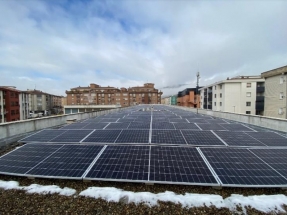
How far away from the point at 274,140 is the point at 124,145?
7.91 meters

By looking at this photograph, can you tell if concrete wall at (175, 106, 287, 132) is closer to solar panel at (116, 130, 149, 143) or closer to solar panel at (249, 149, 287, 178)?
solar panel at (249, 149, 287, 178)

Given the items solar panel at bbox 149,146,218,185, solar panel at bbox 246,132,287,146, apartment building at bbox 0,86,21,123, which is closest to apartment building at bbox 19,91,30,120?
apartment building at bbox 0,86,21,123

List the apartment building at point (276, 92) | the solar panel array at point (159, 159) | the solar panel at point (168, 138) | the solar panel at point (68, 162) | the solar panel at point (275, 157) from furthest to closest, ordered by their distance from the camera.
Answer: the apartment building at point (276, 92) → the solar panel at point (168, 138) → the solar panel at point (275, 157) → the solar panel at point (68, 162) → the solar panel array at point (159, 159)

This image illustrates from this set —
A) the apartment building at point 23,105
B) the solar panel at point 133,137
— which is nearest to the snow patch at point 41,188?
the solar panel at point 133,137

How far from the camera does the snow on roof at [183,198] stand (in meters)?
3.66

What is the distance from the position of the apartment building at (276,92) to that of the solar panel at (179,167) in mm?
29371

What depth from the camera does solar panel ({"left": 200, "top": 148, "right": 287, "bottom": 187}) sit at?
166 inches

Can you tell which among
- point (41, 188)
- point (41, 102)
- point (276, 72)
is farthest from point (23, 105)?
point (276, 72)

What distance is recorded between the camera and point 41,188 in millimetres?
4297

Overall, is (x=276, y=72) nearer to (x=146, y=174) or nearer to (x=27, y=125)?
(x=146, y=174)

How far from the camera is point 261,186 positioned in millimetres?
4051

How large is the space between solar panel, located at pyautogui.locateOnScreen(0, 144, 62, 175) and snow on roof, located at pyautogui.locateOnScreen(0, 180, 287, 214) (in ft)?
2.70

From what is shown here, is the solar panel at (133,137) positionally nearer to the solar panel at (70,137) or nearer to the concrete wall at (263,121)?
the solar panel at (70,137)

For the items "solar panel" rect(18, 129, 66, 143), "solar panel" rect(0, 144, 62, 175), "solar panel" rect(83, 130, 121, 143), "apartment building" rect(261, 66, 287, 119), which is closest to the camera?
"solar panel" rect(0, 144, 62, 175)
